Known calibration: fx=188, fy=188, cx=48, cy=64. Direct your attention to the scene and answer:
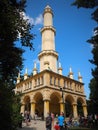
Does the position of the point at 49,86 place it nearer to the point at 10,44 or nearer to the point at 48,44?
the point at 48,44

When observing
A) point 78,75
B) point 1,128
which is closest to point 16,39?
point 1,128

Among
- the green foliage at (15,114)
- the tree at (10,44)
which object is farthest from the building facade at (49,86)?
the tree at (10,44)

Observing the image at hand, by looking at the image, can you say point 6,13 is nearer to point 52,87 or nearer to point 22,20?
point 22,20

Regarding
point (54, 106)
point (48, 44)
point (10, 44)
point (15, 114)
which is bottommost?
point (15, 114)

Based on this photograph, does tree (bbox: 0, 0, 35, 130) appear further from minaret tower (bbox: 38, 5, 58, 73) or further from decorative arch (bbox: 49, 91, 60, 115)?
minaret tower (bbox: 38, 5, 58, 73)

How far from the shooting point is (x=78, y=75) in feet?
156

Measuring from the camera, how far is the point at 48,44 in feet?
148

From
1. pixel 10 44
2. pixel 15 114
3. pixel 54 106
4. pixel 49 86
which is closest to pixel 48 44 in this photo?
pixel 49 86

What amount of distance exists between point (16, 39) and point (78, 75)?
115ft

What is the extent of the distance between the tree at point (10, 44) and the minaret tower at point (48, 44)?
2798 cm

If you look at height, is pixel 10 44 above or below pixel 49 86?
below

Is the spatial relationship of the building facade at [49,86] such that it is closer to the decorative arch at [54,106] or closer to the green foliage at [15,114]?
the decorative arch at [54,106]

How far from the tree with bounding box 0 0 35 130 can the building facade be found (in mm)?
21475

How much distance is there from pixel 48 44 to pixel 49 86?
12264 mm
